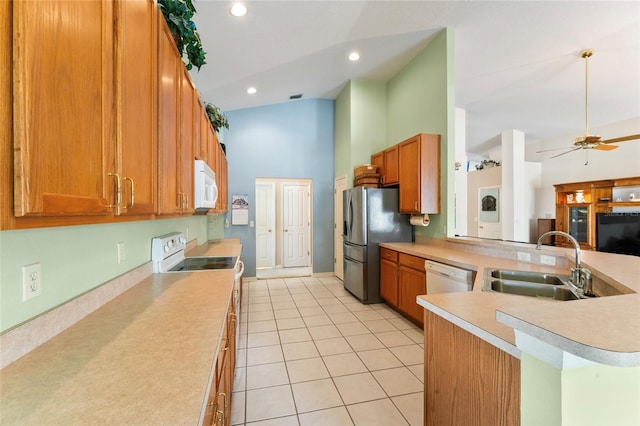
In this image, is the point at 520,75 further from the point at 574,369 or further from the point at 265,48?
the point at 574,369

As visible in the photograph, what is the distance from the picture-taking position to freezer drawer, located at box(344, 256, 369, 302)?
4.16 metres

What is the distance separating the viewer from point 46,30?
604 millimetres

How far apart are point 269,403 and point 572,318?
6.44ft

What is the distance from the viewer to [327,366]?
97.1 inches

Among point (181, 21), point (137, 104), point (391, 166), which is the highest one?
point (181, 21)

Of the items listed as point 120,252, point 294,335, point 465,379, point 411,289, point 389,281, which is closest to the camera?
point 465,379

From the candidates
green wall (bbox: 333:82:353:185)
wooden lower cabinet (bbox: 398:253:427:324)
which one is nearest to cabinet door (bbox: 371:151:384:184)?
green wall (bbox: 333:82:353:185)

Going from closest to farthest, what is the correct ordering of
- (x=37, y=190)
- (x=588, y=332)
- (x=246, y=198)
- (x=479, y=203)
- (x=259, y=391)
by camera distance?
(x=37, y=190), (x=588, y=332), (x=259, y=391), (x=246, y=198), (x=479, y=203)

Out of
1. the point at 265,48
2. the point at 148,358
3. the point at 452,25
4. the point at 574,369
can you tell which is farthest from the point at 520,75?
the point at 148,358

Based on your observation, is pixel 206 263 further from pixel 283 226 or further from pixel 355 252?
pixel 283 226

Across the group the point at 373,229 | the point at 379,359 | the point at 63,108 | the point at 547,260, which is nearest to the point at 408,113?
the point at 373,229

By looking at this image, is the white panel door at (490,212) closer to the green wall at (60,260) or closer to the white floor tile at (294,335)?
the white floor tile at (294,335)

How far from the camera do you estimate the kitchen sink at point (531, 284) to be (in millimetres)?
1818

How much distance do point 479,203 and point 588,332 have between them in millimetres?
7624
